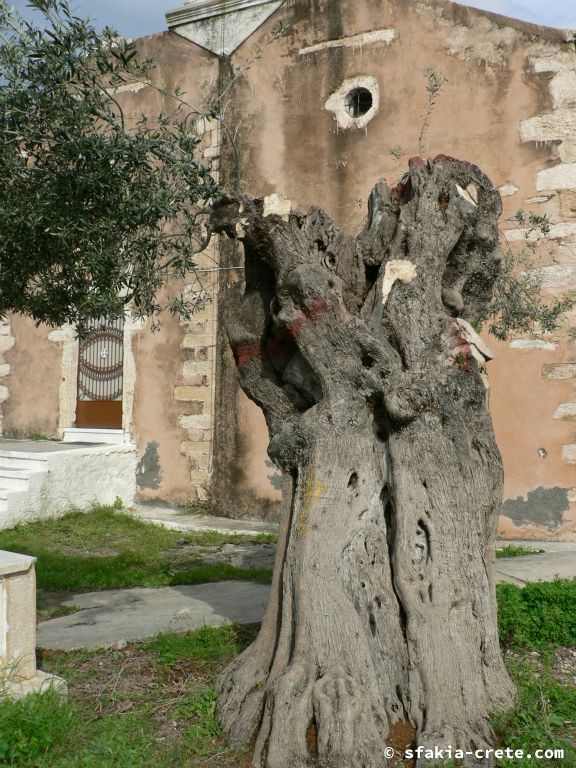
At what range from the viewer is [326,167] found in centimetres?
1002

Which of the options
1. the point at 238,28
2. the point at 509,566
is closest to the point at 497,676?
the point at 509,566

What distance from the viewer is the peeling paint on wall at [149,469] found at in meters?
11.0

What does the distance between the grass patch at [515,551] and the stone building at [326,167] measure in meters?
0.55

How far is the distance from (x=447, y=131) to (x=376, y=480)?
6671 millimetres

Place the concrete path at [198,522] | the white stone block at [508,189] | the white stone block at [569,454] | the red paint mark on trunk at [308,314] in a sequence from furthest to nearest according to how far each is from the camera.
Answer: the concrete path at [198,522], the white stone block at [508,189], the white stone block at [569,454], the red paint mark on trunk at [308,314]

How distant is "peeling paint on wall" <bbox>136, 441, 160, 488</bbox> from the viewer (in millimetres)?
11008

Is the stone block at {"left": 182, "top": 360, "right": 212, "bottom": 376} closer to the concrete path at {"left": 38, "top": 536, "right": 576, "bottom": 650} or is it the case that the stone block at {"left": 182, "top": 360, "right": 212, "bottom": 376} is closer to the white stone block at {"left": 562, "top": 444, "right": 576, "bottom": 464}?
the concrete path at {"left": 38, "top": 536, "right": 576, "bottom": 650}

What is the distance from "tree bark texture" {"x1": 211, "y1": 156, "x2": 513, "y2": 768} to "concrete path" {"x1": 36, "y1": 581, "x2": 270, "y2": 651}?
1.55m

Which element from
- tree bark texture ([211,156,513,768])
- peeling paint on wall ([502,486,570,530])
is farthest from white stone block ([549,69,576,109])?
tree bark texture ([211,156,513,768])

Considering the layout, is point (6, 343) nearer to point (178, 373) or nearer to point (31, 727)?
point (178, 373)

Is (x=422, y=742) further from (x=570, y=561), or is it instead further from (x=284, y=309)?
(x=570, y=561)

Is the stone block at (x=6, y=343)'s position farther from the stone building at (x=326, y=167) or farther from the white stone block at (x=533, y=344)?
the white stone block at (x=533, y=344)

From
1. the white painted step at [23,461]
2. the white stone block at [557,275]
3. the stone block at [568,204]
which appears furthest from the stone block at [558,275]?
the white painted step at [23,461]

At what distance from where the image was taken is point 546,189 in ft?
28.8
